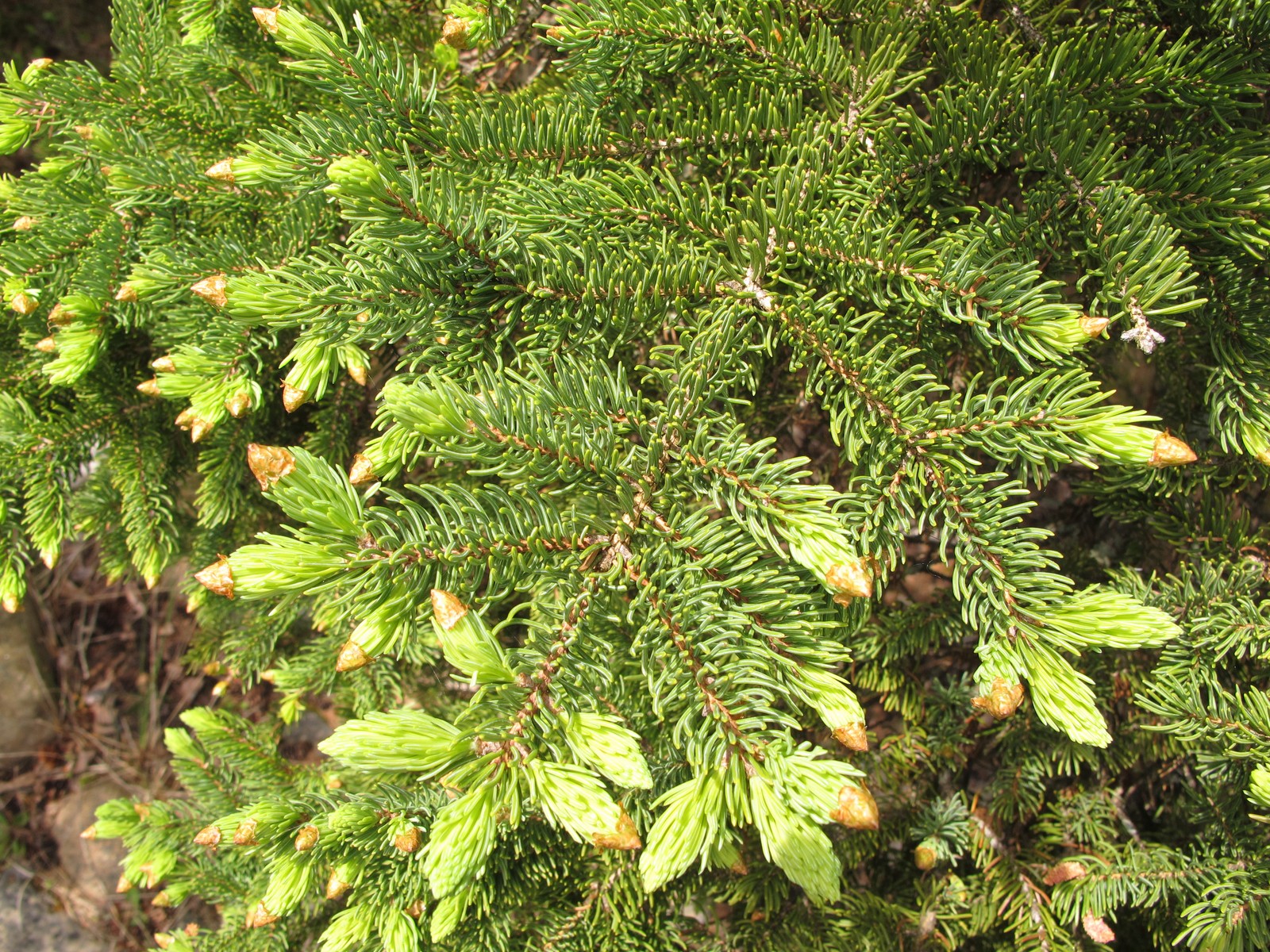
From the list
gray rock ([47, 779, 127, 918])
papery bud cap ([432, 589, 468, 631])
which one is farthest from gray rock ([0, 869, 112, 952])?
papery bud cap ([432, 589, 468, 631])

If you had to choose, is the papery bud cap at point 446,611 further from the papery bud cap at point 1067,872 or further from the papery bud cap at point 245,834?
the papery bud cap at point 1067,872

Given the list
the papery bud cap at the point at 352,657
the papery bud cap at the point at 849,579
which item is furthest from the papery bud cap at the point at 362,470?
the papery bud cap at the point at 849,579

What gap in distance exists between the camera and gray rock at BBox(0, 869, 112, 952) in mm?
2760

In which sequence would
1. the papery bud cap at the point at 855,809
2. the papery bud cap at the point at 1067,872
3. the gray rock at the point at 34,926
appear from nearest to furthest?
the papery bud cap at the point at 855,809, the papery bud cap at the point at 1067,872, the gray rock at the point at 34,926

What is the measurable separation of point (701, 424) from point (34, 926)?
143 inches

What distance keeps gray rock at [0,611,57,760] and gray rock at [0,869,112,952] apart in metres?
0.52

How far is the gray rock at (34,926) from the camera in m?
2.76

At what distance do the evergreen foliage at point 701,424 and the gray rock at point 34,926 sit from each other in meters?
2.06

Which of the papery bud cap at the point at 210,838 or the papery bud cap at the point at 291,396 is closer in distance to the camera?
the papery bud cap at the point at 291,396

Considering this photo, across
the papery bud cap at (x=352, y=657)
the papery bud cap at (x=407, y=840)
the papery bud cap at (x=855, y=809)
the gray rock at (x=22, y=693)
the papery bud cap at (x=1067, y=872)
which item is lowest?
the gray rock at (x=22, y=693)

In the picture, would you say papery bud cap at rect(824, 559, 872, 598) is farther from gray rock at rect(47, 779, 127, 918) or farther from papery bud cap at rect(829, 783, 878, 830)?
gray rock at rect(47, 779, 127, 918)

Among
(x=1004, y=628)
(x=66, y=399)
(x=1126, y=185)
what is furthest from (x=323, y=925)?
(x=1126, y=185)

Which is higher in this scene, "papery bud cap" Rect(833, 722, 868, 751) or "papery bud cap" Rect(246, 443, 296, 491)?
"papery bud cap" Rect(833, 722, 868, 751)

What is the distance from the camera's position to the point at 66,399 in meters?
1.54
